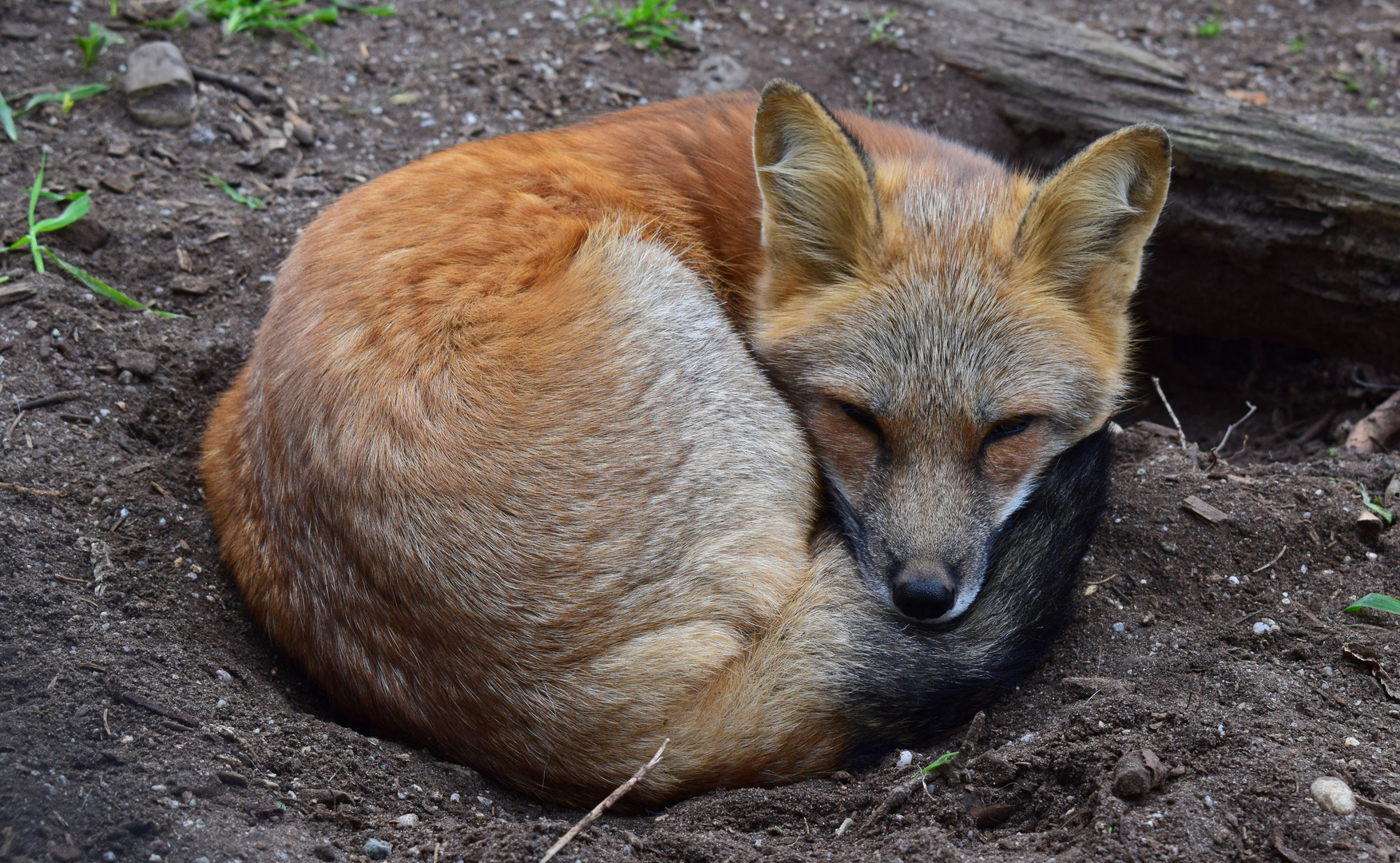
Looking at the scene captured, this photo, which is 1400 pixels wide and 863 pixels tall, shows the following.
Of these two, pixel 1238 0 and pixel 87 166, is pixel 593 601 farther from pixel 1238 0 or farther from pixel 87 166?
pixel 1238 0

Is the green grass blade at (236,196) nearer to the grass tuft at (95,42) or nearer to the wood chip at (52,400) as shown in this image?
the grass tuft at (95,42)

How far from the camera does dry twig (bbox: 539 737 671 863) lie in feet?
9.10

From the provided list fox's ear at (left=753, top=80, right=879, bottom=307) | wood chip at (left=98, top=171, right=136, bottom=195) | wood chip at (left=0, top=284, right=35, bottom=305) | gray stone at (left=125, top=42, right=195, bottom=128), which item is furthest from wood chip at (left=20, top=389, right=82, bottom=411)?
fox's ear at (left=753, top=80, right=879, bottom=307)

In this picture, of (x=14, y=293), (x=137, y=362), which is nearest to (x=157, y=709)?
(x=137, y=362)

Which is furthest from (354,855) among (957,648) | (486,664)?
(957,648)

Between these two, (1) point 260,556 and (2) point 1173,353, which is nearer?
(1) point 260,556

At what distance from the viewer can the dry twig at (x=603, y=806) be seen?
9.10 ft

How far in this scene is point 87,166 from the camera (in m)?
5.19

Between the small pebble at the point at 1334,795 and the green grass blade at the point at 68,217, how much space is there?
571 centimetres

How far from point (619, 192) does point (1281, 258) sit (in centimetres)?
403

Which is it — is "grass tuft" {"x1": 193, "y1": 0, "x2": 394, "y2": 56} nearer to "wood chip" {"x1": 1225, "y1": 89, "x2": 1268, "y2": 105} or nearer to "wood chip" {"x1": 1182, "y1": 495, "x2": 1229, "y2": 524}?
"wood chip" {"x1": 1182, "y1": 495, "x2": 1229, "y2": 524}

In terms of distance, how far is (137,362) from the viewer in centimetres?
437

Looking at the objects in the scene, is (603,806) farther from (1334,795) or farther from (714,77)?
(714,77)

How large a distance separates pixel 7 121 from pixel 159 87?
822 millimetres
